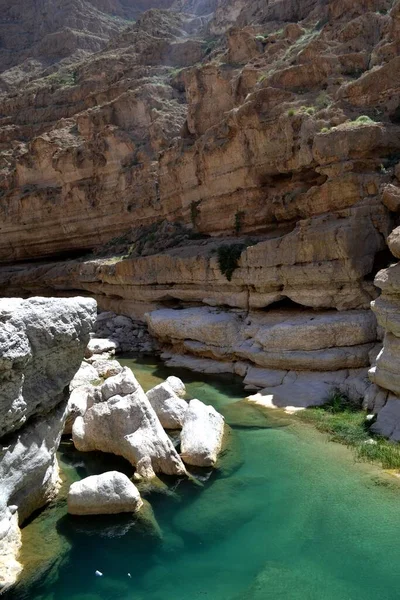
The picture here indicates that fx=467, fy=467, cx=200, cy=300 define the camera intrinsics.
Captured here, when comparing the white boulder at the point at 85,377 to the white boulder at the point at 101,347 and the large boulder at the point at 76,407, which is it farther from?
the white boulder at the point at 101,347

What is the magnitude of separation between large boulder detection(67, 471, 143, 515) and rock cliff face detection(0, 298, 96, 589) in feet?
2.09

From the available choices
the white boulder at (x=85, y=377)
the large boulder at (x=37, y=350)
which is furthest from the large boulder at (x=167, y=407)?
the white boulder at (x=85, y=377)

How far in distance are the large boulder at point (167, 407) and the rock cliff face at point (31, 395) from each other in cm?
291

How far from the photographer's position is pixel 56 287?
96.5 feet

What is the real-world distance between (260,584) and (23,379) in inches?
155

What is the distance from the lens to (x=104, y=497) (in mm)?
6949

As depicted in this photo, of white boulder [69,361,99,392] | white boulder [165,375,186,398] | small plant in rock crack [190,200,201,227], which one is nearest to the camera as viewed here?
white boulder [165,375,186,398]

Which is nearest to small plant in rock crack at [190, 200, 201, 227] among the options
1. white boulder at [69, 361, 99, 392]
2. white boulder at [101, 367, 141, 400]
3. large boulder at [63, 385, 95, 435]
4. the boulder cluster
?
white boulder at [69, 361, 99, 392]

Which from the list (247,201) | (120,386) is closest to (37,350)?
(120,386)

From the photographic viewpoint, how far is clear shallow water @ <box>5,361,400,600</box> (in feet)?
18.2

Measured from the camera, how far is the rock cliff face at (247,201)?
1338 centimetres

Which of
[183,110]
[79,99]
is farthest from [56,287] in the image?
[79,99]

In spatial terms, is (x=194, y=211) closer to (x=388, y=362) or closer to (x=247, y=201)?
(x=247, y=201)

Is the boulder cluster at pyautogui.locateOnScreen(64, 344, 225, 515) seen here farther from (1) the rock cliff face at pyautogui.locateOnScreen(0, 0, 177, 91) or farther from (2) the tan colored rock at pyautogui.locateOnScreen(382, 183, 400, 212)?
(1) the rock cliff face at pyautogui.locateOnScreen(0, 0, 177, 91)
